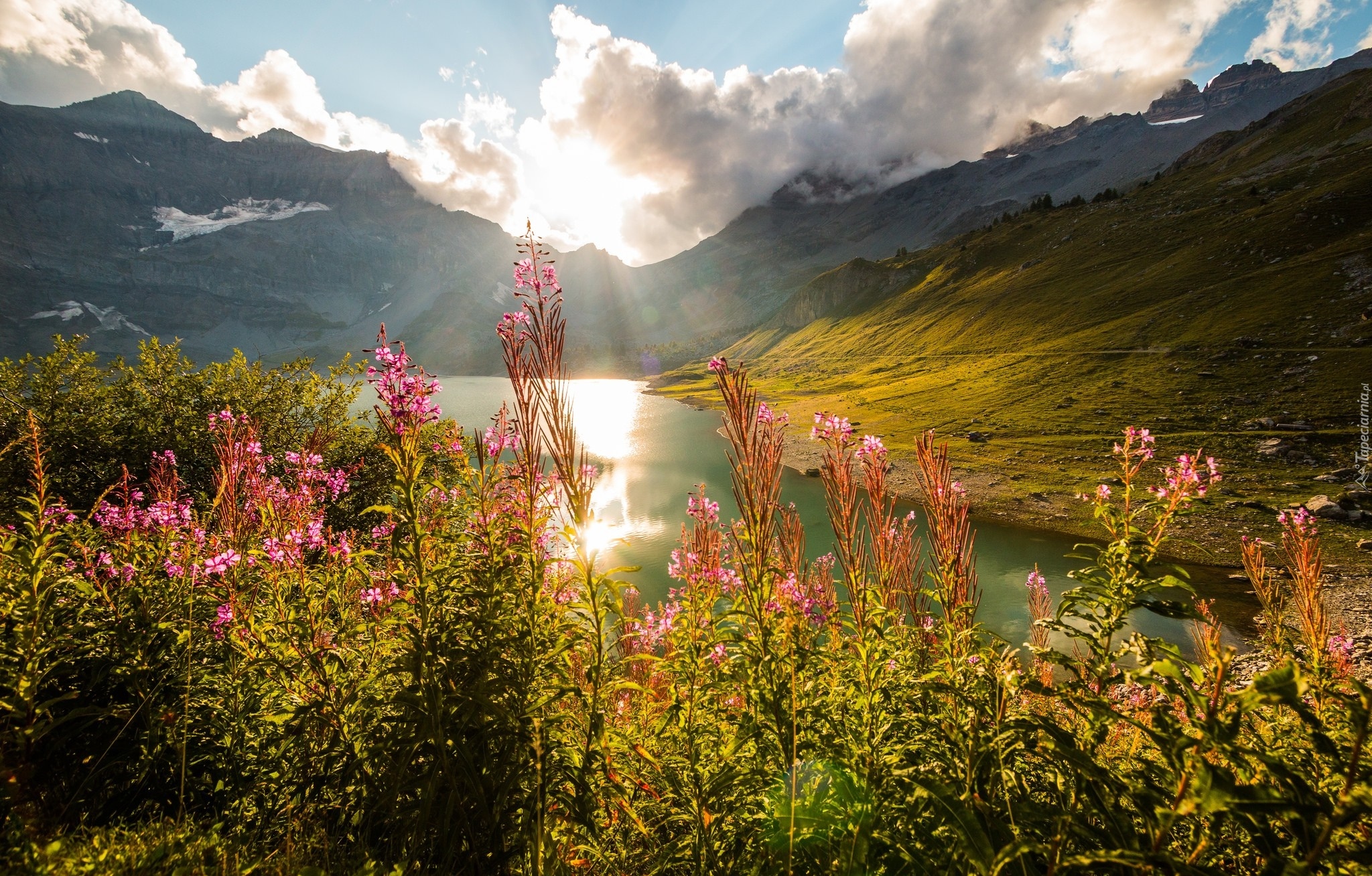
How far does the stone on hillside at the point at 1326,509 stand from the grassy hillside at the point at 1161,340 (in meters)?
0.86

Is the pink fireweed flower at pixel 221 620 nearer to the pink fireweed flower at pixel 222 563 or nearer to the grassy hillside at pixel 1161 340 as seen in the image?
the pink fireweed flower at pixel 222 563

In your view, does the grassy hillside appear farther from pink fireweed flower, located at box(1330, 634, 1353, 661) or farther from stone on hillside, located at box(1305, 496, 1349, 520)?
pink fireweed flower, located at box(1330, 634, 1353, 661)

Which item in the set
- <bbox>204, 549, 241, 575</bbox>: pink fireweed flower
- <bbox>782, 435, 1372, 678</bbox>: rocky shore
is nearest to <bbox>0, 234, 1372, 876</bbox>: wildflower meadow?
<bbox>204, 549, 241, 575</bbox>: pink fireweed flower

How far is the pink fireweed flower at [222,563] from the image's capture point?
167 inches

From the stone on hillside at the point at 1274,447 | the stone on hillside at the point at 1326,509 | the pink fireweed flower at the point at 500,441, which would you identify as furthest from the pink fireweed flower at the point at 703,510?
the stone on hillside at the point at 1274,447

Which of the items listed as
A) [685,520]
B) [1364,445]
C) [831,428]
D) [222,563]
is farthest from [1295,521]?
[1364,445]

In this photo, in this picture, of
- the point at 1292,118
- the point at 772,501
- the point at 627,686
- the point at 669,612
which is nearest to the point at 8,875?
the point at 627,686

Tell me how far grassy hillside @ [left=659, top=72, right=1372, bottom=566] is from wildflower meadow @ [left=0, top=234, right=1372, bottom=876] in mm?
30063

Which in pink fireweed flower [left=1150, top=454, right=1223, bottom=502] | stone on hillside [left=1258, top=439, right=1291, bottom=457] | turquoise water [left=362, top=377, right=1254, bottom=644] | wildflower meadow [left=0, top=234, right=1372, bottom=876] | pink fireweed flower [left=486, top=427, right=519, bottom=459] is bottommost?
turquoise water [left=362, top=377, right=1254, bottom=644]

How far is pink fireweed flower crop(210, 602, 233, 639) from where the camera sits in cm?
440

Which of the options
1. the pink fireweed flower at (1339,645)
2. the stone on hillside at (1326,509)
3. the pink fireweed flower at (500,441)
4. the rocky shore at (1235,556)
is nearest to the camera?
the pink fireweed flower at (500,441)

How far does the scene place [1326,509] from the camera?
29.7 meters

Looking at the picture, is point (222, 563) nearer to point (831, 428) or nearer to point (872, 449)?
point (831, 428)

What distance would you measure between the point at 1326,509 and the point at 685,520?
39.7 meters
